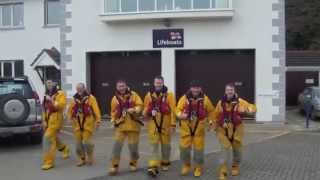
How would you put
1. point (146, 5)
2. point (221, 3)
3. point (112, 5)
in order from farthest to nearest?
1. point (112, 5)
2. point (146, 5)
3. point (221, 3)

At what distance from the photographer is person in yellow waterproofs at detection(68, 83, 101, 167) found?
1370 cm

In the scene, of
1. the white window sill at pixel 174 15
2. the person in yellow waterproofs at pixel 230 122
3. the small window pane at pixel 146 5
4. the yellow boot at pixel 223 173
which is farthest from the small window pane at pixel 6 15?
the yellow boot at pixel 223 173

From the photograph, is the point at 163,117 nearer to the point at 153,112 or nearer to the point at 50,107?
the point at 153,112

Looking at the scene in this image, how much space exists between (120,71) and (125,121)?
13.0 meters

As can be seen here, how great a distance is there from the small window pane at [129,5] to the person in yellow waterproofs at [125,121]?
39.6ft

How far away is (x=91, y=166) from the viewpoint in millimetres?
13719

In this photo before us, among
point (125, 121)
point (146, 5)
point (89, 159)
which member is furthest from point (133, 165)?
point (146, 5)

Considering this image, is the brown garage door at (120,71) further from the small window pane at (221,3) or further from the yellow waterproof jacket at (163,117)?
the yellow waterproof jacket at (163,117)

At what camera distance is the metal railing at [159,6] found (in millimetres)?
23906

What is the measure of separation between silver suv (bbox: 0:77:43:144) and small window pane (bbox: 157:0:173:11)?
27.4 ft

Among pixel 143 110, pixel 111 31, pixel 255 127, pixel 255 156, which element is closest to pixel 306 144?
pixel 255 156

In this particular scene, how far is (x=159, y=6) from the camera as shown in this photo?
80.1ft

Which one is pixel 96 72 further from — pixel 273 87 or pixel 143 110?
pixel 143 110

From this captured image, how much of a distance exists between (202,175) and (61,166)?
2992 mm
